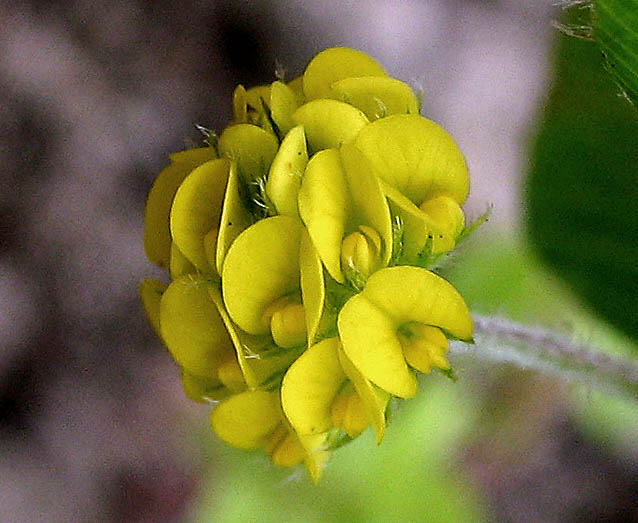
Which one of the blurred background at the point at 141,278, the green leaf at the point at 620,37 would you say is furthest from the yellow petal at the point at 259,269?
the blurred background at the point at 141,278

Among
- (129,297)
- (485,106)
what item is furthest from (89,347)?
(485,106)

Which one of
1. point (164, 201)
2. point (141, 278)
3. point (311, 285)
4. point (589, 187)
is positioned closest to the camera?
point (311, 285)

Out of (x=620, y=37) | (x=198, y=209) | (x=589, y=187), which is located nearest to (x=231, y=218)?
(x=198, y=209)

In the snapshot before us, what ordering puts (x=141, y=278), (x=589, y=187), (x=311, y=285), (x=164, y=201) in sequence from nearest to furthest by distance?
(x=311, y=285)
(x=164, y=201)
(x=589, y=187)
(x=141, y=278)

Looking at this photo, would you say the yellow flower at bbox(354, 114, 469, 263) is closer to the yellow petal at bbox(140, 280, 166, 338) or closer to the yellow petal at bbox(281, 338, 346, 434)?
the yellow petal at bbox(281, 338, 346, 434)

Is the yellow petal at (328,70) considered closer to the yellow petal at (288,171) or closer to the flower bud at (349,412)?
the yellow petal at (288,171)

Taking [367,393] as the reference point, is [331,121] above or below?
above

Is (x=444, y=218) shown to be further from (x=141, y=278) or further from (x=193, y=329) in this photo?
(x=141, y=278)
